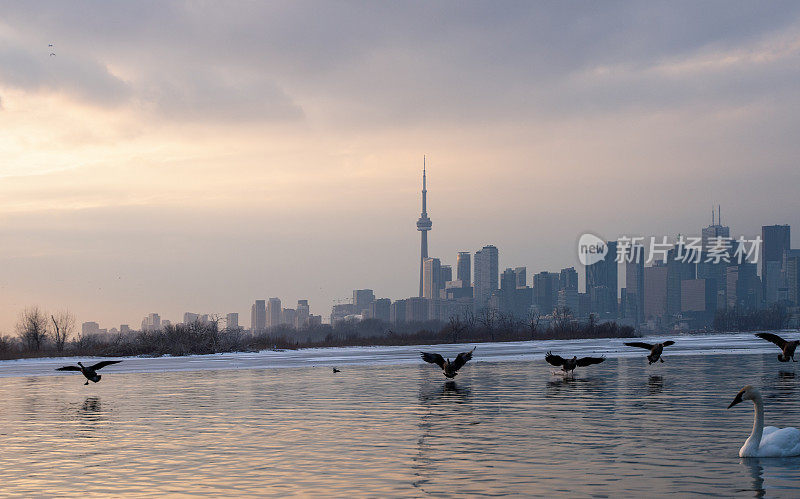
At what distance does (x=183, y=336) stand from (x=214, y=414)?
44.6m

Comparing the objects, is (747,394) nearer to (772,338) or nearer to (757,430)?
(757,430)

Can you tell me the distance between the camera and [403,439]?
18.9 m

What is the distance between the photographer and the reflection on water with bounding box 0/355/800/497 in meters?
13.7

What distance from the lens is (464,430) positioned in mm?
20031

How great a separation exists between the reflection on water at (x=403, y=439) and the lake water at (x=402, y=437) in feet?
0.18

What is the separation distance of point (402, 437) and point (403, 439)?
0.33 meters

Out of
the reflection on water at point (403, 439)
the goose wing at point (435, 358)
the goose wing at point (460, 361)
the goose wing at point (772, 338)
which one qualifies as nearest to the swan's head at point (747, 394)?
the reflection on water at point (403, 439)

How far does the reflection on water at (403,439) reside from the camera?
1371 cm

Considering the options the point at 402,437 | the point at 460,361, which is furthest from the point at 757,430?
the point at 460,361

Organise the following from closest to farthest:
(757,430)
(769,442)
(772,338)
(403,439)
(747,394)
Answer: (769,442) → (757,430) → (747,394) → (403,439) → (772,338)

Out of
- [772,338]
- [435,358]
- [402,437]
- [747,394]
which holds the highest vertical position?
[772,338]

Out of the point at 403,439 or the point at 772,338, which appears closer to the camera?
the point at 403,439

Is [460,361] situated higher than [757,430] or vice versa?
[757,430]

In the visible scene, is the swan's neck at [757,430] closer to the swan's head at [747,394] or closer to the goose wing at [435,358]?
the swan's head at [747,394]
